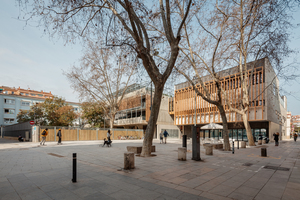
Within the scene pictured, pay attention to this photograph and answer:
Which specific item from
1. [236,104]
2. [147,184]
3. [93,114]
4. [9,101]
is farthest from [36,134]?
[9,101]

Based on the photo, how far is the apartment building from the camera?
28.2 m

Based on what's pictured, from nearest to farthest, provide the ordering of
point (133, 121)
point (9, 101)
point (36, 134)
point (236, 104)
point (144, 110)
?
point (36, 134) → point (236, 104) → point (133, 121) → point (144, 110) → point (9, 101)

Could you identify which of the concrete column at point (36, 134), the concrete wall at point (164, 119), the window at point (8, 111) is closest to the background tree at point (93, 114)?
the concrete wall at point (164, 119)

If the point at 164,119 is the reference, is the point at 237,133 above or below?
below

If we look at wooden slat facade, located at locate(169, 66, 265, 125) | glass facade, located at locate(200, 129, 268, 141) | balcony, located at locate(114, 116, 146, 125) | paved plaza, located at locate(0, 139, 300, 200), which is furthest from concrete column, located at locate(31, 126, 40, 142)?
glass facade, located at locate(200, 129, 268, 141)

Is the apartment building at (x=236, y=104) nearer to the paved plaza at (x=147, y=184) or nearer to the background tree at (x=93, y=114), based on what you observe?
the paved plaza at (x=147, y=184)

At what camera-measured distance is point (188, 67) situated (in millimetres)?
16766

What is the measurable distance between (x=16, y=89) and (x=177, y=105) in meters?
68.8

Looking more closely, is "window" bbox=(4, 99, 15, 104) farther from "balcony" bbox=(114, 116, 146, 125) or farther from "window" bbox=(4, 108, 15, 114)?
"balcony" bbox=(114, 116, 146, 125)

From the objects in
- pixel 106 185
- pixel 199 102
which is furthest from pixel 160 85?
pixel 199 102

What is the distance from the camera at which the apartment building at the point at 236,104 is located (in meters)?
28.2

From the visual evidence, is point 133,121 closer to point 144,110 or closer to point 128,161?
point 144,110

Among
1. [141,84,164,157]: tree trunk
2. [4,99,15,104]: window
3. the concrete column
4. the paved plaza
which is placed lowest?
the concrete column

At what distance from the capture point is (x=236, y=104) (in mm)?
30922
